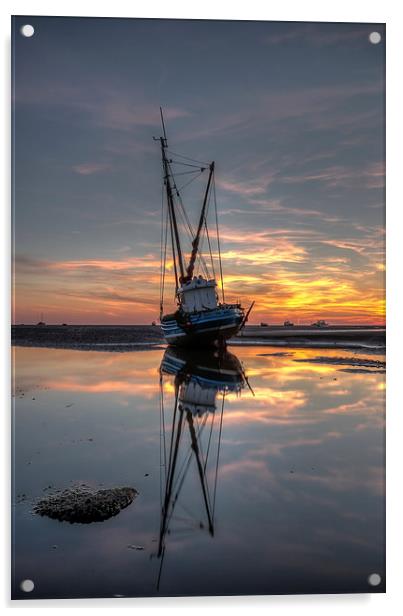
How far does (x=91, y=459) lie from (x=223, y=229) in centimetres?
286

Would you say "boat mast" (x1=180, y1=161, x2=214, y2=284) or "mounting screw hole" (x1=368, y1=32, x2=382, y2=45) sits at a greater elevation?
"mounting screw hole" (x1=368, y1=32, x2=382, y2=45)

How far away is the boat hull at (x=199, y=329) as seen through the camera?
12848 millimetres

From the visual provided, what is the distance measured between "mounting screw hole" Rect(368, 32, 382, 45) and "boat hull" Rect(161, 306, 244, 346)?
23.3ft

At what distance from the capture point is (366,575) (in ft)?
16.6

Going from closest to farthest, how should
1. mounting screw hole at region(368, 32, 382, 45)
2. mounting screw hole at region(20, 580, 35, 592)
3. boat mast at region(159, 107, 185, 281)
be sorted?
mounting screw hole at region(20, 580, 35, 592)
mounting screw hole at region(368, 32, 382, 45)
boat mast at region(159, 107, 185, 281)

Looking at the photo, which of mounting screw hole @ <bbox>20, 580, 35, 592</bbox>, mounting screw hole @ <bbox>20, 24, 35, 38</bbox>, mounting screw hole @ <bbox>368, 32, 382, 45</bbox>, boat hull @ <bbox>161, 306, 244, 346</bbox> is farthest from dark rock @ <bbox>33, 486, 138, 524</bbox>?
boat hull @ <bbox>161, 306, 244, 346</bbox>

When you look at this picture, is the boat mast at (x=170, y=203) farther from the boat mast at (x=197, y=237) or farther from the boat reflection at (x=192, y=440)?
the boat reflection at (x=192, y=440)

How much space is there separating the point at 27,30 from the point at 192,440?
445 cm

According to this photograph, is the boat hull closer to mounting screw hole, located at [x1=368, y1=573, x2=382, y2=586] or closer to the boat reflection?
the boat reflection

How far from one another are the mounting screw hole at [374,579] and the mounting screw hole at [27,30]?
19.0ft

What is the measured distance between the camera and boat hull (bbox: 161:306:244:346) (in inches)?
506
